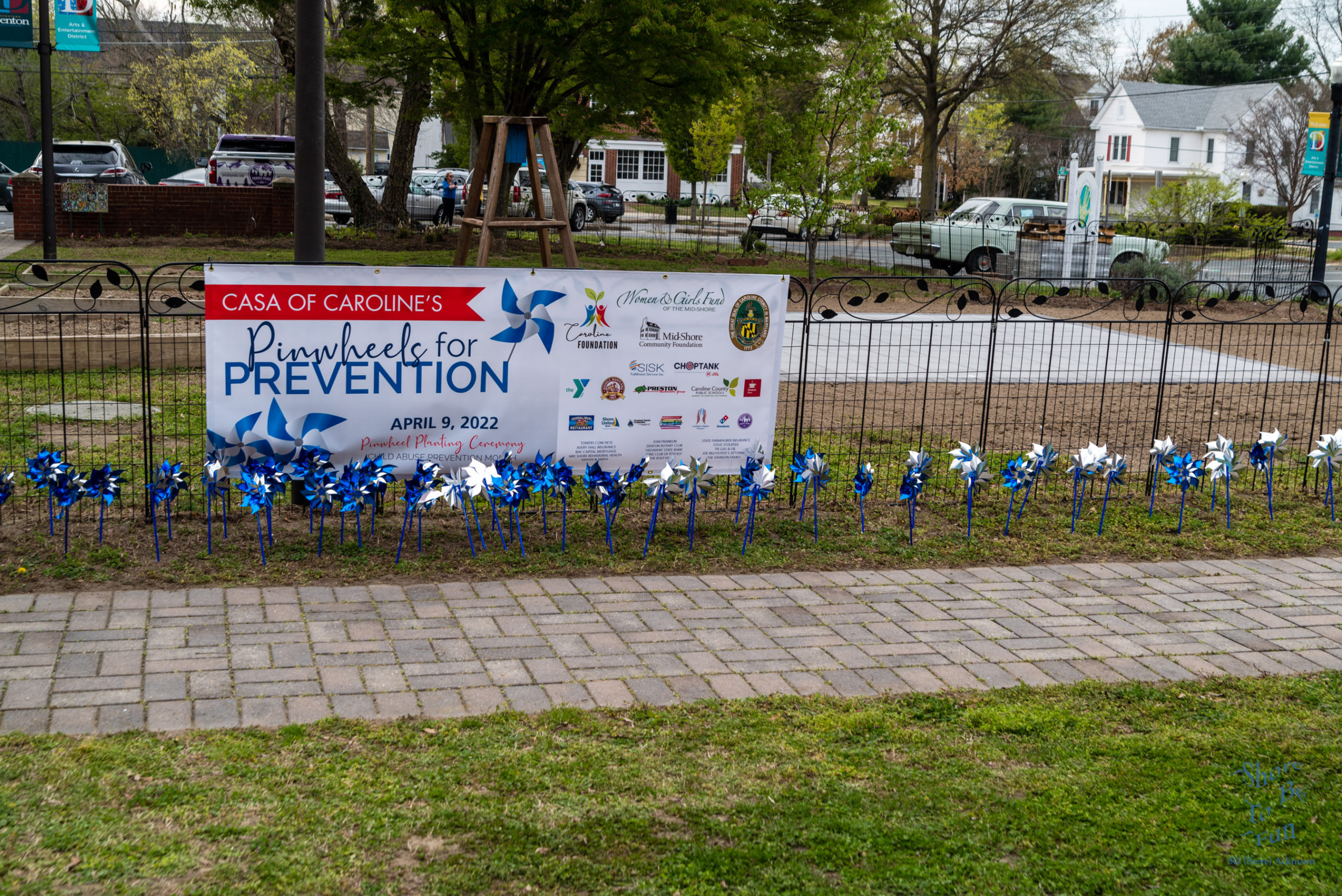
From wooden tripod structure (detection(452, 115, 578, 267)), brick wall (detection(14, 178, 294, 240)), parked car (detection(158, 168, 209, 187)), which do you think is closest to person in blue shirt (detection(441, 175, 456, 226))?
brick wall (detection(14, 178, 294, 240))

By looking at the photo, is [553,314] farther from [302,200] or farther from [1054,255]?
[1054,255]

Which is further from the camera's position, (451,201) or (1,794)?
(451,201)

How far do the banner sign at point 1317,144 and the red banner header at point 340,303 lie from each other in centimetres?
1863

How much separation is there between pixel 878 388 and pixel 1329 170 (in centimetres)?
1303

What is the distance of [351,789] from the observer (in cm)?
335

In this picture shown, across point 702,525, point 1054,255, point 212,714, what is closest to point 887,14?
point 1054,255

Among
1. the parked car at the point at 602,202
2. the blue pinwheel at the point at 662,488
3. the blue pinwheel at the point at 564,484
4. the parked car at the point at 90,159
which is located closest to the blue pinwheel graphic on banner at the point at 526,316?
the blue pinwheel at the point at 564,484

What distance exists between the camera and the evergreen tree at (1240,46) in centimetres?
6188

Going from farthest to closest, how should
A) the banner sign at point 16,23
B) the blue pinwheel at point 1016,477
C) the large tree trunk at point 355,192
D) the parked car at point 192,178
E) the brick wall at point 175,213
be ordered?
the parked car at point 192,178 < the large tree trunk at point 355,192 < the brick wall at point 175,213 < the banner sign at point 16,23 < the blue pinwheel at point 1016,477

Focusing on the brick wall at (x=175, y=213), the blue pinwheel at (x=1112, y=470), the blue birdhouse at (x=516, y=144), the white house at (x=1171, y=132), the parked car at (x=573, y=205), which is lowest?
the blue pinwheel at (x=1112, y=470)

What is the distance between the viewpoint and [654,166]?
2234 inches

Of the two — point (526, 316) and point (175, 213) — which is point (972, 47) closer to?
point (175, 213)

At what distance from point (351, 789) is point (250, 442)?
8.98 feet

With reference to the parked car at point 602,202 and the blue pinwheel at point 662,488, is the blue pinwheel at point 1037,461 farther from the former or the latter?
the parked car at point 602,202
